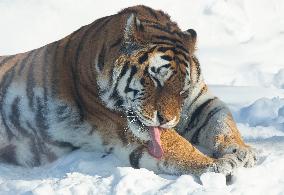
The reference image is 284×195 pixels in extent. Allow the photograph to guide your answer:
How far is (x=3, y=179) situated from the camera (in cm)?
342

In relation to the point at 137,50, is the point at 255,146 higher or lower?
lower

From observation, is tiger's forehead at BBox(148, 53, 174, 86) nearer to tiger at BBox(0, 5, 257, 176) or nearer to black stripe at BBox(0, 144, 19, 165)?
tiger at BBox(0, 5, 257, 176)

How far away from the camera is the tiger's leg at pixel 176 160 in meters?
3.19

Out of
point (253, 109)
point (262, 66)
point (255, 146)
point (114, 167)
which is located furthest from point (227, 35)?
point (114, 167)

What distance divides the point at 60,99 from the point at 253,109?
1732mm

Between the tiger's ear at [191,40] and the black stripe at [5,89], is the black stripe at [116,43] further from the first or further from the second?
the black stripe at [5,89]

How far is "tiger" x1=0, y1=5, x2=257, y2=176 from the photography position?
3246 mm

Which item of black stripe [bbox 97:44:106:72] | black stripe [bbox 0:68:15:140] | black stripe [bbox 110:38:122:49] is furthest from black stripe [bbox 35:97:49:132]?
black stripe [bbox 110:38:122:49]

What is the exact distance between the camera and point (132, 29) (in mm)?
3305

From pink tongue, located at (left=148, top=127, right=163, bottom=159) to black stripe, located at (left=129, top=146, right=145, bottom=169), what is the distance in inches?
1.8

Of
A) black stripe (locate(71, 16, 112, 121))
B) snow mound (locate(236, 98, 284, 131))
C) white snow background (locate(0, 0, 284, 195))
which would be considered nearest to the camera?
white snow background (locate(0, 0, 284, 195))

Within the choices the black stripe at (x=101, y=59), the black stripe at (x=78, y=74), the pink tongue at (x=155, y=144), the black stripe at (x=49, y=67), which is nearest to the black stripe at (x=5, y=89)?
the black stripe at (x=49, y=67)

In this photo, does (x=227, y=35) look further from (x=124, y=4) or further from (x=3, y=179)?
(x=3, y=179)

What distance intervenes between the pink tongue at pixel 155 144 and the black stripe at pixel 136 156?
0.05 m
